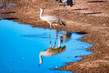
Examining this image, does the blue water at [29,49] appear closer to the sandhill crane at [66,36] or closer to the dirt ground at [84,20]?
the sandhill crane at [66,36]

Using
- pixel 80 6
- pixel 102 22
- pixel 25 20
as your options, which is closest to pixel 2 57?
pixel 25 20

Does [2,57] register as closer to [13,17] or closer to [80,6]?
[13,17]

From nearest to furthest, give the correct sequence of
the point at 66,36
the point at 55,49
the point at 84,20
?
the point at 55,49
the point at 66,36
the point at 84,20

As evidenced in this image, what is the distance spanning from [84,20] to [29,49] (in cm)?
585

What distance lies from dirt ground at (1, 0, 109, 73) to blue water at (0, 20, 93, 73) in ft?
1.50

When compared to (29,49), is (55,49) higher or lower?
lower

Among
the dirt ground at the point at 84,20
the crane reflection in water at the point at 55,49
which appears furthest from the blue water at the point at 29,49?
the dirt ground at the point at 84,20

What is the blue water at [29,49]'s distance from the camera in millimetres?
7680

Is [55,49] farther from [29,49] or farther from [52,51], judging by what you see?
[29,49]

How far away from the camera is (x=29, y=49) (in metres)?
9.28

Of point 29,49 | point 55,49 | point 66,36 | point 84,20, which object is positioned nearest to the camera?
point 29,49

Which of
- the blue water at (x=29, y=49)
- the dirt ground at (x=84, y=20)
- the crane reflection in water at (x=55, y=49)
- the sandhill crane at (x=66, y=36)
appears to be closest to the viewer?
the blue water at (x=29, y=49)

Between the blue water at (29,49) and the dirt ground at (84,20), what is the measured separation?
1.50 feet

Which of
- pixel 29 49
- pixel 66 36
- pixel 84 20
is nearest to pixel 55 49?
pixel 29 49
